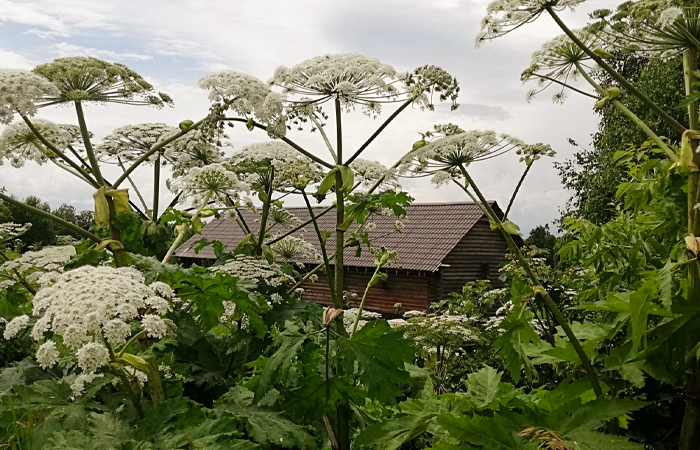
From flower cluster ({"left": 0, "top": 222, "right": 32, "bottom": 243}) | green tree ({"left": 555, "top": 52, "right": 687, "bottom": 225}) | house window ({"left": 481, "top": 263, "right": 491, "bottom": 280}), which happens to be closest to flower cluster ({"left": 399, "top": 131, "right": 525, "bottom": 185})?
flower cluster ({"left": 0, "top": 222, "right": 32, "bottom": 243})

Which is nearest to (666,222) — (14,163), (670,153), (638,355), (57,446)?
(670,153)

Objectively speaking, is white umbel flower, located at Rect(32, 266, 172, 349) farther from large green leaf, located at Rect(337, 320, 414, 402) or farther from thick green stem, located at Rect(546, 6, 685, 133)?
thick green stem, located at Rect(546, 6, 685, 133)

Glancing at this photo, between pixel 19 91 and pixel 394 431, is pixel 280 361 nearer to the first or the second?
pixel 394 431

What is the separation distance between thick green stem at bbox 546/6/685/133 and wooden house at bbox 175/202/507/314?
47.3 ft

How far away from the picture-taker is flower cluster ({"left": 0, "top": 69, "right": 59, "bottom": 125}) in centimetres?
283

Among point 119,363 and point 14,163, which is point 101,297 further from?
point 14,163

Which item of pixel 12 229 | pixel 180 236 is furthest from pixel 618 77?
pixel 12 229

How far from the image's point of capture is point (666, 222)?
2721mm

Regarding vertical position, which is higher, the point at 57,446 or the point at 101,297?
the point at 101,297

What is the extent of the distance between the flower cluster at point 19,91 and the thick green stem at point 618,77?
259cm

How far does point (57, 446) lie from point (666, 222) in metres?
2.75

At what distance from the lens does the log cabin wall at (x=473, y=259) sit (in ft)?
62.0

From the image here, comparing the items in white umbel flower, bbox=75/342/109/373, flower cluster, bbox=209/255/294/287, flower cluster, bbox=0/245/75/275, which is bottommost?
white umbel flower, bbox=75/342/109/373

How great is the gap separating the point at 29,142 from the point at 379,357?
2590mm
